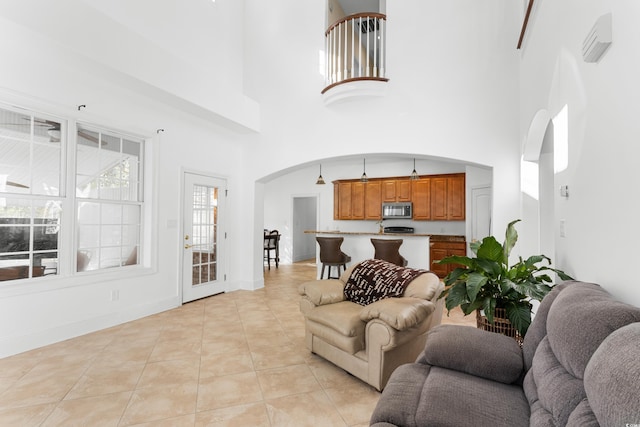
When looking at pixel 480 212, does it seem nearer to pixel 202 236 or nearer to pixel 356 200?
pixel 356 200

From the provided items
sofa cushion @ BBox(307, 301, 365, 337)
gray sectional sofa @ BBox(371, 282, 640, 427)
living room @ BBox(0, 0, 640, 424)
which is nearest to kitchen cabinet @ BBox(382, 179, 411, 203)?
living room @ BBox(0, 0, 640, 424)

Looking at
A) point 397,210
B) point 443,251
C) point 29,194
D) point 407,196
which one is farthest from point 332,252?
point 29,194

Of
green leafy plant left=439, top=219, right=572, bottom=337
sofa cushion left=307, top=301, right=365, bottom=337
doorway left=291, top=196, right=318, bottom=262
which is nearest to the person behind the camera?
green leafy plant left=439, top=219, right=572, bottom=337

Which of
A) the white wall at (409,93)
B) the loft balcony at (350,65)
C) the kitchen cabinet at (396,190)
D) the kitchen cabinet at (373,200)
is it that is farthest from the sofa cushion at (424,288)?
the kitchen cabinet at (373,200)

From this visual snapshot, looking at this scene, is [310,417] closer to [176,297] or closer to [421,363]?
[421,363]

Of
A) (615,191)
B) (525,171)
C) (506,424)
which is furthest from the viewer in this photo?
(525,171)

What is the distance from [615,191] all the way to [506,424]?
1.15m

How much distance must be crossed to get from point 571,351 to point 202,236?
5070 mm

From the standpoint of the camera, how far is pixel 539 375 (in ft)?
4.12

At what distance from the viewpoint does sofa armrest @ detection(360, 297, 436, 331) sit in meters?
2.22

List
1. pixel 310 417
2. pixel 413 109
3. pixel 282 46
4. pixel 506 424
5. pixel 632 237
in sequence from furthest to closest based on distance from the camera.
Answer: pixel 282 46, pixel 413 109, pixel 310 417, pixel 632 237, pixel 506 424

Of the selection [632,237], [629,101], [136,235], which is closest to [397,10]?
[629,101]

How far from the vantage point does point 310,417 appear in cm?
209

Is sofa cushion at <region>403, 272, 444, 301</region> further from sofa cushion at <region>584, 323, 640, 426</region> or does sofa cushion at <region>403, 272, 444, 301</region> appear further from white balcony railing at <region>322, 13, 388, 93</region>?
white balcony railing at <region>322, 13, 388, 93</region>
